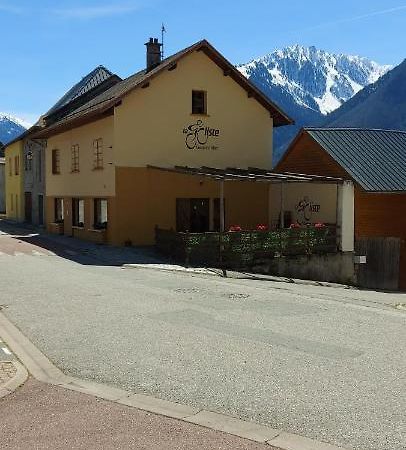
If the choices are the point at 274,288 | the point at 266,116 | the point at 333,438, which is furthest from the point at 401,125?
the point at 333,438

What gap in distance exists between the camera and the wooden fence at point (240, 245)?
63.6 feet

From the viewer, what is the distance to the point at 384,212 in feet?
79.7

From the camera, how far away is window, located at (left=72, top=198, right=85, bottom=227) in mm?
28419

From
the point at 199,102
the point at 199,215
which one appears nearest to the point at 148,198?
the point at 199,215

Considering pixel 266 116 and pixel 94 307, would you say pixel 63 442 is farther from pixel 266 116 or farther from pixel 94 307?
pixel 266 116

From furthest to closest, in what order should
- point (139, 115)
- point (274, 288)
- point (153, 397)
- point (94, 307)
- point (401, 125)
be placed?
point (401, 125)
point (139, 115)
point (274, 288)
point (94, 307)
point (153, 397)

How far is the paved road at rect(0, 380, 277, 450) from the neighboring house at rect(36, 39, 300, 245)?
17456mm

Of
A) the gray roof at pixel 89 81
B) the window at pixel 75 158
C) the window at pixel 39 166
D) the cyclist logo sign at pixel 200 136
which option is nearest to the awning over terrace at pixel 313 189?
the cyclist logo sign at pixel 200 136

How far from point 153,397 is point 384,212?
2012cm

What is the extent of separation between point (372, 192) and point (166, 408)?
18.9 metres

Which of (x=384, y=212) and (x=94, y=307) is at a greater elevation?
(x=384, y=212)

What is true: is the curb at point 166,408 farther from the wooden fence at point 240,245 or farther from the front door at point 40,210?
the front door at point 40,210

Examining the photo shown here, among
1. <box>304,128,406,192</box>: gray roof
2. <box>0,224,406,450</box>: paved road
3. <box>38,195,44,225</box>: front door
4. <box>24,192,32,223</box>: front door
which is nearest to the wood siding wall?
<box>304,128,406,192</box>: gray roof

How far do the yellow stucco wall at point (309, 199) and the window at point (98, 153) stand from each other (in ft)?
27.8
